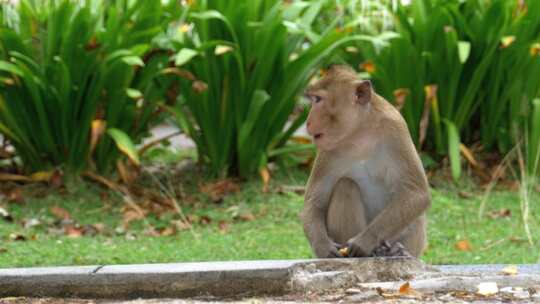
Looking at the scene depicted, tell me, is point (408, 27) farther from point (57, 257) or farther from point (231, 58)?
point (57, 257)

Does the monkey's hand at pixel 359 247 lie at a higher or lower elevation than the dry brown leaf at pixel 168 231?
higher

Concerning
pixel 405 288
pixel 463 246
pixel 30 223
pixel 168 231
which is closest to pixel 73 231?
pixel 30 223

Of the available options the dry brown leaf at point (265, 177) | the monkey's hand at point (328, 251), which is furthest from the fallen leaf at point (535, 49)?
the monkey's hand at point (328, 251)

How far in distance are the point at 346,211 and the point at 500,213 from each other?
2.91 meters

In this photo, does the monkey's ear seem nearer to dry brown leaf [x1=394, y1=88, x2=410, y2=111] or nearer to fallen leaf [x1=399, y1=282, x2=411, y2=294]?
fallen leaf [x1=399, y1=282, x2=411, y2=294]

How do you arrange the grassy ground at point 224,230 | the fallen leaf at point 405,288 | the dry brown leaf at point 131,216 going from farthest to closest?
the dry brown leaf at point 131,216 < the grassy ground at point 224,230 < the fallen leaf at point 405,288

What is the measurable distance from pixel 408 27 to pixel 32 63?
283cm

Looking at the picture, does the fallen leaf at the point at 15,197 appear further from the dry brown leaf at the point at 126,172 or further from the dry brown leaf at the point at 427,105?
the dry brown leaf at the point at 427,105

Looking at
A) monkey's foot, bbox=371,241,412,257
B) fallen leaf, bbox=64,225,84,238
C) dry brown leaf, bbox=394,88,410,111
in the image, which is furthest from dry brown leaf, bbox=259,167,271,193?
monkey's foot, bbox=371,241,412,257

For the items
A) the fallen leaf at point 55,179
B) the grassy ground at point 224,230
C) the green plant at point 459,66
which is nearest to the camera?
the grassy ground at point 224,230

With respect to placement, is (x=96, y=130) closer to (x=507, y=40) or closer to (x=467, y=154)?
(x=467, y=154)

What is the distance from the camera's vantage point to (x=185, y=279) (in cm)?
393

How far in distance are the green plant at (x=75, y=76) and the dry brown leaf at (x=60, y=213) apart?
473 millimetres

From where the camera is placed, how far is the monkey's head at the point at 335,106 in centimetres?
428
